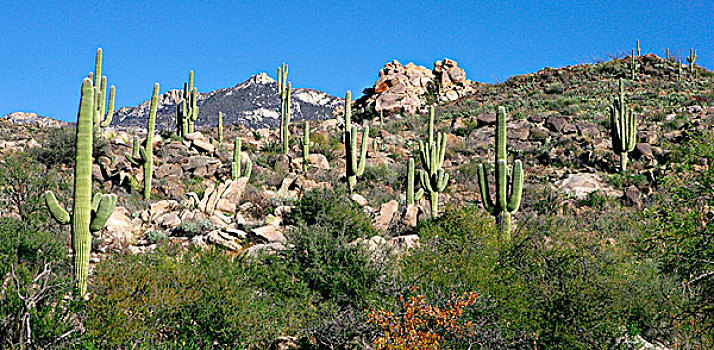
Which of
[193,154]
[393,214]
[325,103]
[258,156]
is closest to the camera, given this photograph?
[393,214]

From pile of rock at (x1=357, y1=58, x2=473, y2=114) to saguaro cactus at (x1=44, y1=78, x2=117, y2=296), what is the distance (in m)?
33.5

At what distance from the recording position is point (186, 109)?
27.1m

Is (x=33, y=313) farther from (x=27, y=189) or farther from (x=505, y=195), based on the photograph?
(x=505, y=195)

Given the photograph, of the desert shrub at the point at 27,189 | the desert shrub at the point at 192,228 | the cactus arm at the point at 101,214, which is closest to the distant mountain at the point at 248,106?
the desert shrub at the point at 27,189

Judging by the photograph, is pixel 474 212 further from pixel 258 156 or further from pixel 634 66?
pixel 634 66

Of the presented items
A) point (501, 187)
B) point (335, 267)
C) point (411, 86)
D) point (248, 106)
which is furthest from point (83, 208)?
point (248, 106)

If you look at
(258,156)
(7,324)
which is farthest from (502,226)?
(258,156)

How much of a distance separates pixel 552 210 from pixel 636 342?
10929 millimetres

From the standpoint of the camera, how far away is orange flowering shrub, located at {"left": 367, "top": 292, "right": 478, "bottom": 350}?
9.12m

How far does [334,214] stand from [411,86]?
105 feet

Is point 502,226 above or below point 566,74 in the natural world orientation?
below

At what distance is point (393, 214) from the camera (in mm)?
17859

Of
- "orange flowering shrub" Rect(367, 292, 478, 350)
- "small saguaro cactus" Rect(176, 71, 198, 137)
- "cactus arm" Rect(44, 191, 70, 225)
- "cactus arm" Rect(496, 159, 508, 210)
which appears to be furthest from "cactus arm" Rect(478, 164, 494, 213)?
"small saguaro cactus" Rect(176, 71, 198, 137)

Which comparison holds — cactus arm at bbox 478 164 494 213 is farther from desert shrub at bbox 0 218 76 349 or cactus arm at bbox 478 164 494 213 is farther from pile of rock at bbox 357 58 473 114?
pile of rock at bbox 357 58 473 114
